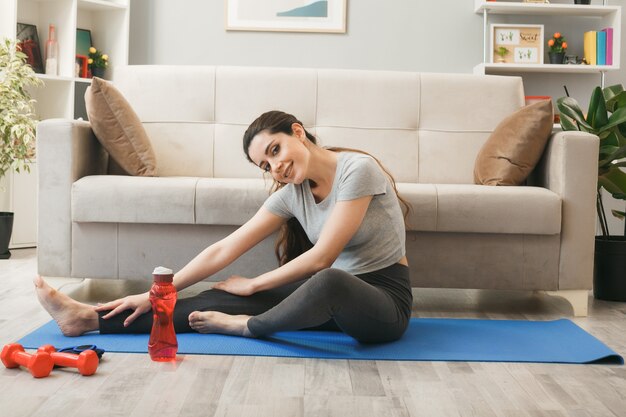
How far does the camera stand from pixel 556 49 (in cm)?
482

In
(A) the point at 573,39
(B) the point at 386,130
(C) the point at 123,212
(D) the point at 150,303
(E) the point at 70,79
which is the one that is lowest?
(D) the point at 150,303

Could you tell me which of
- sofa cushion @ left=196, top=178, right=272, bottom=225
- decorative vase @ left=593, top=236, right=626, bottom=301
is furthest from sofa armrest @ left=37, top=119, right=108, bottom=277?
decorative vase @ left=593, top=236, right=626, bottom=301

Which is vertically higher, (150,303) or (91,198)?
(91,198)

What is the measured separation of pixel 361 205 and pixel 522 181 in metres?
1.15

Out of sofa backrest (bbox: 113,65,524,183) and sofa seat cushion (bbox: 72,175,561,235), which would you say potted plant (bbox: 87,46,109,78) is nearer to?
sofa backrest (bbox: 113,65,524,183)

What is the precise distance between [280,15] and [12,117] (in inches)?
68.6

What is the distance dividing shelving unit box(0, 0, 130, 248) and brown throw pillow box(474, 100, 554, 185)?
2.50 m

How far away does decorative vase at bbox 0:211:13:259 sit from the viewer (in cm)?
411

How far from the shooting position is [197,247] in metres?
2.95

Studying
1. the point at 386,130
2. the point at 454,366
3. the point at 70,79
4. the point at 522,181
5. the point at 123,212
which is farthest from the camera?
the point at 70,79

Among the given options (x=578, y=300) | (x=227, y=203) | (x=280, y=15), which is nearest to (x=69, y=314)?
(x=227, y=203)

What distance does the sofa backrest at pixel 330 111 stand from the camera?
3.55 metres

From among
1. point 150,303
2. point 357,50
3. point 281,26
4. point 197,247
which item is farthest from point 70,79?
point 150,303

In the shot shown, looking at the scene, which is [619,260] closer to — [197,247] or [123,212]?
[197,247]
